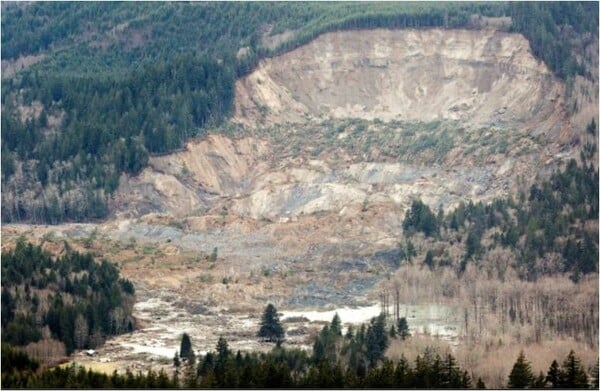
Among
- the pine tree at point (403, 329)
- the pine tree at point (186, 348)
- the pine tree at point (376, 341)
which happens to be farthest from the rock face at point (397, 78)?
the pine tree at point (186, 348)

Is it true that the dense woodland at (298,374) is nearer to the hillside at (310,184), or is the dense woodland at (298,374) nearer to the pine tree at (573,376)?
the pine tree at (573,376)

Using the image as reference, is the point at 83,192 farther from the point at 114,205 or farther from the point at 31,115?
the point at 31,115

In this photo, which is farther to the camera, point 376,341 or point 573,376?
point 376,341

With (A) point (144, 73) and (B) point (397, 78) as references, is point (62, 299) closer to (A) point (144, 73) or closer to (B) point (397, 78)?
(A) point (144, 73)

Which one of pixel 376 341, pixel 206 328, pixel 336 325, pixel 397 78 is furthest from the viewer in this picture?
pixel 397 78

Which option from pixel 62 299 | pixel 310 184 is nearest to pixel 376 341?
pixel 62 299

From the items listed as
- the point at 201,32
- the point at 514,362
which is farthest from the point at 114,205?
the point at 514,362

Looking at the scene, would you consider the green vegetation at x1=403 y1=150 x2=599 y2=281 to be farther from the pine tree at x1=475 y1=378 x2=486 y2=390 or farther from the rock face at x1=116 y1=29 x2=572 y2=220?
the pine tree at x1=475 y1=378 x2=486 y2=390
